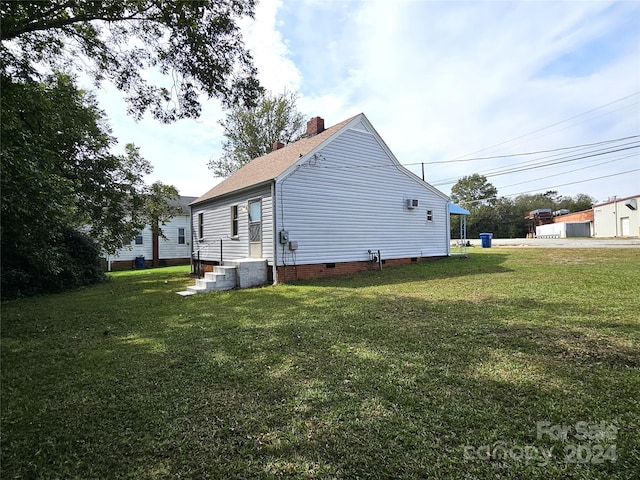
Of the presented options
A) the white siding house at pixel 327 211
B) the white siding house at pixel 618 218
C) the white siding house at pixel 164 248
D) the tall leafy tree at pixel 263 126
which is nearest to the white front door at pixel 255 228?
the white siding house at pixel 327 211

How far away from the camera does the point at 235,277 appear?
10.3 meters

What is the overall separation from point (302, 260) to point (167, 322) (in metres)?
5.34

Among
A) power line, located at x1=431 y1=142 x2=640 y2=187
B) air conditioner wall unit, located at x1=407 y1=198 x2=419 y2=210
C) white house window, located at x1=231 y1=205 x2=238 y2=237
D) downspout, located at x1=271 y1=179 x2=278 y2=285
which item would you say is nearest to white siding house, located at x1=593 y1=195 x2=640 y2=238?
power line, located at x1=431 y1=142 x2=640 y2=187

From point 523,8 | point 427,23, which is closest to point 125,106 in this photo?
point 427,23

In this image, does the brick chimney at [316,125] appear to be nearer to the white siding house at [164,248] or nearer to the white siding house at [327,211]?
the white siding house at [327,211]

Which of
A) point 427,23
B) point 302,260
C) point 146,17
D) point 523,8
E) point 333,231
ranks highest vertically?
point 523,8

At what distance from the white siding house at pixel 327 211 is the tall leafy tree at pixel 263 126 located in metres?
13.4

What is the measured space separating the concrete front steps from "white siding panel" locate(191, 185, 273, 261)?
57cm

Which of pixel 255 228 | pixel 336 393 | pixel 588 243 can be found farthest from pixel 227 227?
pixel 588 243

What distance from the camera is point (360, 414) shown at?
8.50ft

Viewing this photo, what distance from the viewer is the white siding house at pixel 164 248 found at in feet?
72.0

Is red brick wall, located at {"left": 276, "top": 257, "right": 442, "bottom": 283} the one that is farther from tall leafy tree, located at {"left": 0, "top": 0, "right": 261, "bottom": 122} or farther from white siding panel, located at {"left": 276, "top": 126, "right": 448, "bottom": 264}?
tall leafy tree, located at {"left": 0, "top": 0, "right": 261, "bottom": 122}

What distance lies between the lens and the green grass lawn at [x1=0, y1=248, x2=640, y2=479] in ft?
6.80

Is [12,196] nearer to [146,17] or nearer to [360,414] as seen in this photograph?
[146,17]
